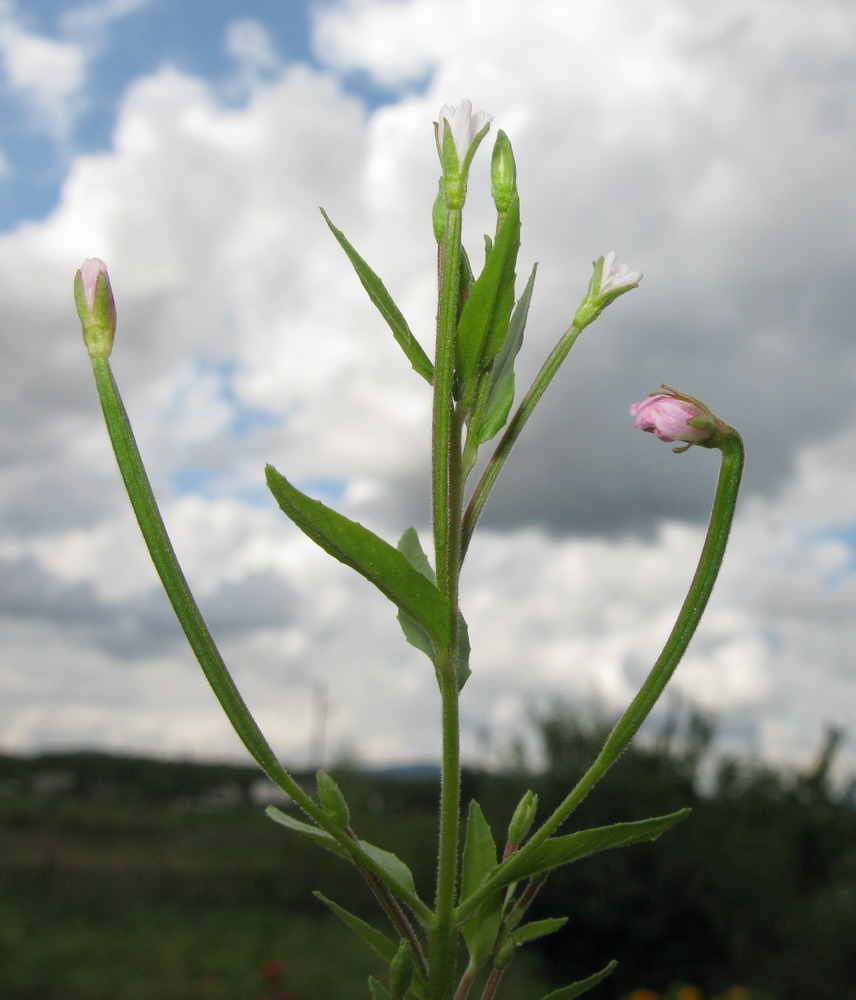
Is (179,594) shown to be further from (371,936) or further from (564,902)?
(564,902)

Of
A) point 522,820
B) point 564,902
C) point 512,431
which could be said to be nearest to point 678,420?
point 512,431

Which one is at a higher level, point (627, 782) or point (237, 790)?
point (627, 782)

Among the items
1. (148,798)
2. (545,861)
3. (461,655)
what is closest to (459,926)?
(545,861)

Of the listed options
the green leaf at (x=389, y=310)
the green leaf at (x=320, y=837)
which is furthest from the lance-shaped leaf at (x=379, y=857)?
the green leaf at (x=389, y=310)

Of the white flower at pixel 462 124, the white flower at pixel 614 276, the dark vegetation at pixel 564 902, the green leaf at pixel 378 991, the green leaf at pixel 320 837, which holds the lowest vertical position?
the dark vegetation at pixel 564 902

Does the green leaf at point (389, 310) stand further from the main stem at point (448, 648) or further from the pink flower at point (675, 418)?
the pink flower at point (675, 418)

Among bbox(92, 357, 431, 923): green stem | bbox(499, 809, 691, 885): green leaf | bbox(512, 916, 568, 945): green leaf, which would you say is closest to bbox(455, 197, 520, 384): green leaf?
bbox(92, 357, 431, 923): green stem

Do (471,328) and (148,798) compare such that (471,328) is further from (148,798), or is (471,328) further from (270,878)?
(148,798)
